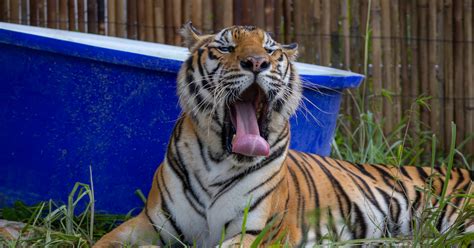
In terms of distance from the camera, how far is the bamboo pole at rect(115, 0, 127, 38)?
20.5ft

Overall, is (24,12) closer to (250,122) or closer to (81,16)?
(81,16)

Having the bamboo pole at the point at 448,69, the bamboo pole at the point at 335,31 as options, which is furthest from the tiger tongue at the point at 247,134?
the bamboo pole at the point at 448,69

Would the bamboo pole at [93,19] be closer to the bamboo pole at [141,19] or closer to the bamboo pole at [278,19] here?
the bamboo pole at [141,19]

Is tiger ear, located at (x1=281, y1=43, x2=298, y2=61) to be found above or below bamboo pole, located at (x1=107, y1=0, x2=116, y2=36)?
below

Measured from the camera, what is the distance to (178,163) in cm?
376

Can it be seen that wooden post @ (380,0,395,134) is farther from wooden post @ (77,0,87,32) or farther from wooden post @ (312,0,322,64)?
wooden post @ (77,0,87,32)

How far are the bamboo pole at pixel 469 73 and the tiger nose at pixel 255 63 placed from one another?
3.50 metres

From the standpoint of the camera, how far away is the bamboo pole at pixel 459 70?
669cm

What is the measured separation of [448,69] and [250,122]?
347 centimetres

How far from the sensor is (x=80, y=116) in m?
4.41

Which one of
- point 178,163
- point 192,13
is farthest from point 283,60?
point 192,13

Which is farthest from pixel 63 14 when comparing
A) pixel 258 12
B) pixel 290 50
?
pixel 290 50

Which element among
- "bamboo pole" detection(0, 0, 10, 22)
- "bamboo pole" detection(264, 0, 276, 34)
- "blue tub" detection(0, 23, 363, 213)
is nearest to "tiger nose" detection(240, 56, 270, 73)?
"blue tub" detection(0, 23, 363, 213)

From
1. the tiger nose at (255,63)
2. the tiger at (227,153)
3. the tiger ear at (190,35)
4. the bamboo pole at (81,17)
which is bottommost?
the tiger at (227,153)
